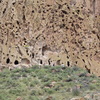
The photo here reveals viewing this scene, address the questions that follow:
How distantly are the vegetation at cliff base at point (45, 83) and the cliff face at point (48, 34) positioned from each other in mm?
1257

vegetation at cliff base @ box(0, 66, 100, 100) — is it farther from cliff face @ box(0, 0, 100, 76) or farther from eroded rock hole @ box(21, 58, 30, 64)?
cliff face @ box(0, 0, 100, 76)

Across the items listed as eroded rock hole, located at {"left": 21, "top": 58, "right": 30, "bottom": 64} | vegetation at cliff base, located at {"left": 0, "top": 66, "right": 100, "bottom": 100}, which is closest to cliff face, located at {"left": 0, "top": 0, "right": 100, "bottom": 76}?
eroded rock hole, located at {"left": 21, "top": 58, "right": 30, "bottom": 64}

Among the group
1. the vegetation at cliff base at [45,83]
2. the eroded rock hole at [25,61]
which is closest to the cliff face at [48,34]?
the eroded rock hole at [25,61]

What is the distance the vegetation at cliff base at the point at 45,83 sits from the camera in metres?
12.1

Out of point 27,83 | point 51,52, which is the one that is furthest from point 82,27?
point 27,83

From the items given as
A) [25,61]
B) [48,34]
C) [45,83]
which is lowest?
[45,83]

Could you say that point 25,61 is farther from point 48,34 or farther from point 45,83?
point 45,83

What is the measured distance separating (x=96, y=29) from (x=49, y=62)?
476cm

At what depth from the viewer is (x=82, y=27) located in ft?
68.7

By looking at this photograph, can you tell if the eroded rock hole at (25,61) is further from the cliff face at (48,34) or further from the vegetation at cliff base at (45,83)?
the vegetation at cliff base at (45,83)

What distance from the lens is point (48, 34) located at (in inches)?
787

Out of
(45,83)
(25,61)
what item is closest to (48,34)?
(25,61)

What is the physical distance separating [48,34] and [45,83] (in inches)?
245

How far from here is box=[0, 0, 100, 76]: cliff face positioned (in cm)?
1905
